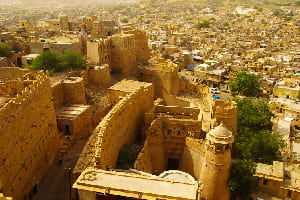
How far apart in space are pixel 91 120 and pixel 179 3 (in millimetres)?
168121

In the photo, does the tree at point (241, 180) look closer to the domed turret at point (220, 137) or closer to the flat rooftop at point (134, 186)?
the domed turret at point (220, 137)

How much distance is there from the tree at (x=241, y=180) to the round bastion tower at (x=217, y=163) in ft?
1.81

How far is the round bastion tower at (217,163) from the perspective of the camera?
1324cm

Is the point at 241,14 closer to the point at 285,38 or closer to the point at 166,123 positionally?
the point at 285,38

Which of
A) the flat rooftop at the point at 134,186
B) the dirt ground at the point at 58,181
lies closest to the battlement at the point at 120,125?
the flat rooftop at the point at 134,186

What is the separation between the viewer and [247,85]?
3591 cm

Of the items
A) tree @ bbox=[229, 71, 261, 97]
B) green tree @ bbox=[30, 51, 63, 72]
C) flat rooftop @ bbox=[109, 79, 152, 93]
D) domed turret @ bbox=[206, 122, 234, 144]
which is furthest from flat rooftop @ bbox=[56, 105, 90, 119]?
tree @ bbox=[229, 71, 261, 97]

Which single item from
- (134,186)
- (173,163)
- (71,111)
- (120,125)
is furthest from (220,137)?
(71,111)

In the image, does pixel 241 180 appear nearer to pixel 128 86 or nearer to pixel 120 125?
pixel 120 125

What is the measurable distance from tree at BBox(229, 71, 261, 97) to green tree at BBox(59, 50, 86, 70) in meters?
20.4

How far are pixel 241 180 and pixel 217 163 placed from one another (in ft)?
9.45

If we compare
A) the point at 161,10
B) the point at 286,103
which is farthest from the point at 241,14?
the point at 286,103

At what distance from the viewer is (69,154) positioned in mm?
16453

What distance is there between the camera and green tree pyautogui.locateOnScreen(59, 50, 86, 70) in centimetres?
2402
